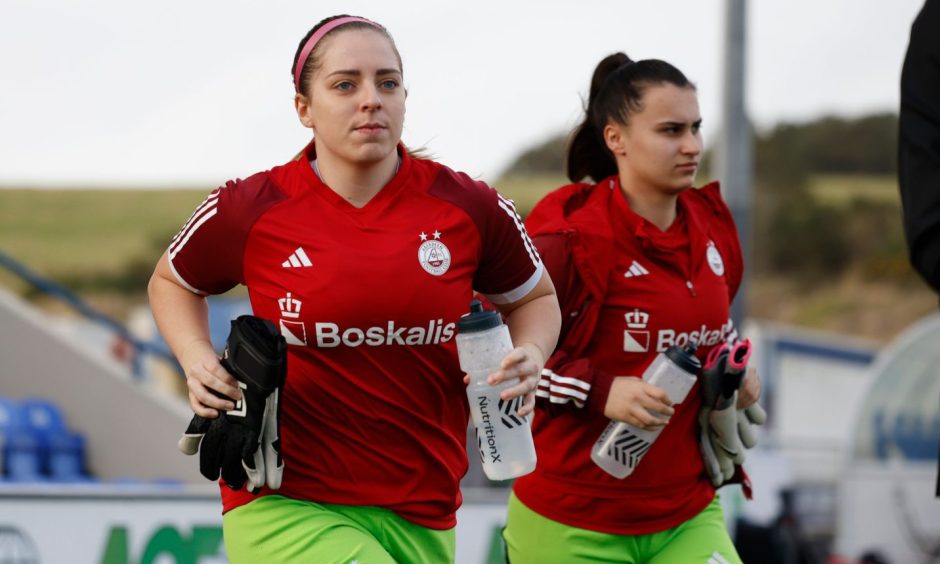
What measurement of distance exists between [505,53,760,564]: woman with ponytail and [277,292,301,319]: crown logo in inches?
47.8

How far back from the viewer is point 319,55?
4.30 m

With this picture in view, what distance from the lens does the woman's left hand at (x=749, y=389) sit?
5.31 m

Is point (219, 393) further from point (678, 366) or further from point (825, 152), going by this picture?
point (825, 152)

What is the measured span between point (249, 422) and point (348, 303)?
17.2 inches

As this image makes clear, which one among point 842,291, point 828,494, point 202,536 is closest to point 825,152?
point 842,291

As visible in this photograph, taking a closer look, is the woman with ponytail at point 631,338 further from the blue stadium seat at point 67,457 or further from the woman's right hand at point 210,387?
the blue stadium seat at point 67,457

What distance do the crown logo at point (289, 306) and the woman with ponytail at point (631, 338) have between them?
1.21 meters

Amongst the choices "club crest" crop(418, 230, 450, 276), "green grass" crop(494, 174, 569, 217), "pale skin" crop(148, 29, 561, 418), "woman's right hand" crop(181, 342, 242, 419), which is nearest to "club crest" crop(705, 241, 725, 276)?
"pale skin" crop(148, 29, 561, 418)

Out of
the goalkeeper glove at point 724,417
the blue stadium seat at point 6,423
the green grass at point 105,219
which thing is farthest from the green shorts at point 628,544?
the green grass at point 105,219

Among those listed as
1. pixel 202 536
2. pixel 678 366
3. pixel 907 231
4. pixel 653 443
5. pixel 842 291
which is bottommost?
pixel 842 291

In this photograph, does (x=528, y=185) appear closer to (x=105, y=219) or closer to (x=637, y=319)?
(x=105, y=219)

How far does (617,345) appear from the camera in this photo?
5215mm

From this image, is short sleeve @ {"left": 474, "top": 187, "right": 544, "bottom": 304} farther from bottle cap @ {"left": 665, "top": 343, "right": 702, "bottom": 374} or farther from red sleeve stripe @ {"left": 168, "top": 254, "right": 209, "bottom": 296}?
red sleeve stripe @ {"left": 168, "top": 254, "right": 209, "bottom": 296}

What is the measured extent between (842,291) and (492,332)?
56111mm
